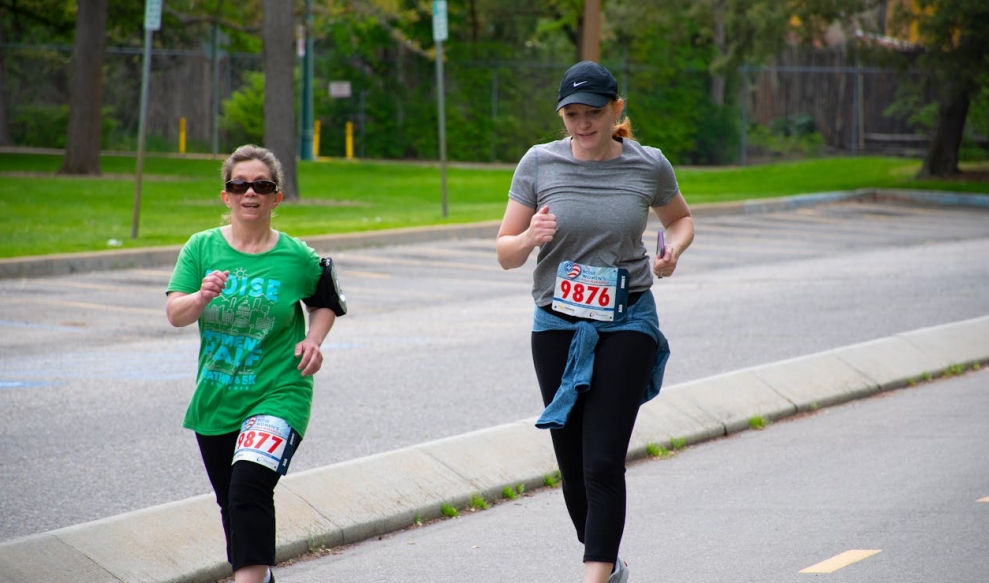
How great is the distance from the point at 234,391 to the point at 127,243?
1297cm

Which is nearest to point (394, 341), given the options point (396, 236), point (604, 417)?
point (604, 417)

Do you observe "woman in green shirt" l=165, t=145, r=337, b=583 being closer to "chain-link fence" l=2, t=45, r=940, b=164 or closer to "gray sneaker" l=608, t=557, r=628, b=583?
"gray sneaker" l=608, t=557, r=628, b=583

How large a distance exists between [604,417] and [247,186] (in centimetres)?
143

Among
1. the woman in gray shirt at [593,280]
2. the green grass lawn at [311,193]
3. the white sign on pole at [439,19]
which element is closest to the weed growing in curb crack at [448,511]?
the woman in gray shirt at [593,280]

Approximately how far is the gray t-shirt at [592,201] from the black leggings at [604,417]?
0.65 ft

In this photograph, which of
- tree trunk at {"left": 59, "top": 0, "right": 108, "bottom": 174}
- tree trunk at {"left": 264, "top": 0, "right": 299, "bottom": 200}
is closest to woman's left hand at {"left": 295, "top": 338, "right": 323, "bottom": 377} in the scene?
tree trunk at {"left": 264, "top": 0, "right": 299, "bottom": 200}

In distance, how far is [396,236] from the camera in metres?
18.8

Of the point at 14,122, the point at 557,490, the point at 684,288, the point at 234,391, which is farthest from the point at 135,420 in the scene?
the point at 14,122

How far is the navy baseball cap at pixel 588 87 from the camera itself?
4762 millimetres

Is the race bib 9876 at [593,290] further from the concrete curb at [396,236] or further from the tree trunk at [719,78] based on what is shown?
the tree trunk at [719,78]

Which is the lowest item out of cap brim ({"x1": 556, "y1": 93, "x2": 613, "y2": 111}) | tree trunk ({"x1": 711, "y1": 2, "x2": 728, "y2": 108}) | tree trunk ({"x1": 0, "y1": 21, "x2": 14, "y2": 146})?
cap brim ({"x1": 556, "y1": 93, "x2": 613, "y2": 111})

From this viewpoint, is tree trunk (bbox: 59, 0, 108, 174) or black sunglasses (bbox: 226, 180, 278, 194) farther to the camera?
tree trunk (bbox: 59, 0, 108, 174)

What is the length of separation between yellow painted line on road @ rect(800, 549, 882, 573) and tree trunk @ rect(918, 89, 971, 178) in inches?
993

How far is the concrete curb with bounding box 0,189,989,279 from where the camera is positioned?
15.4 meters
